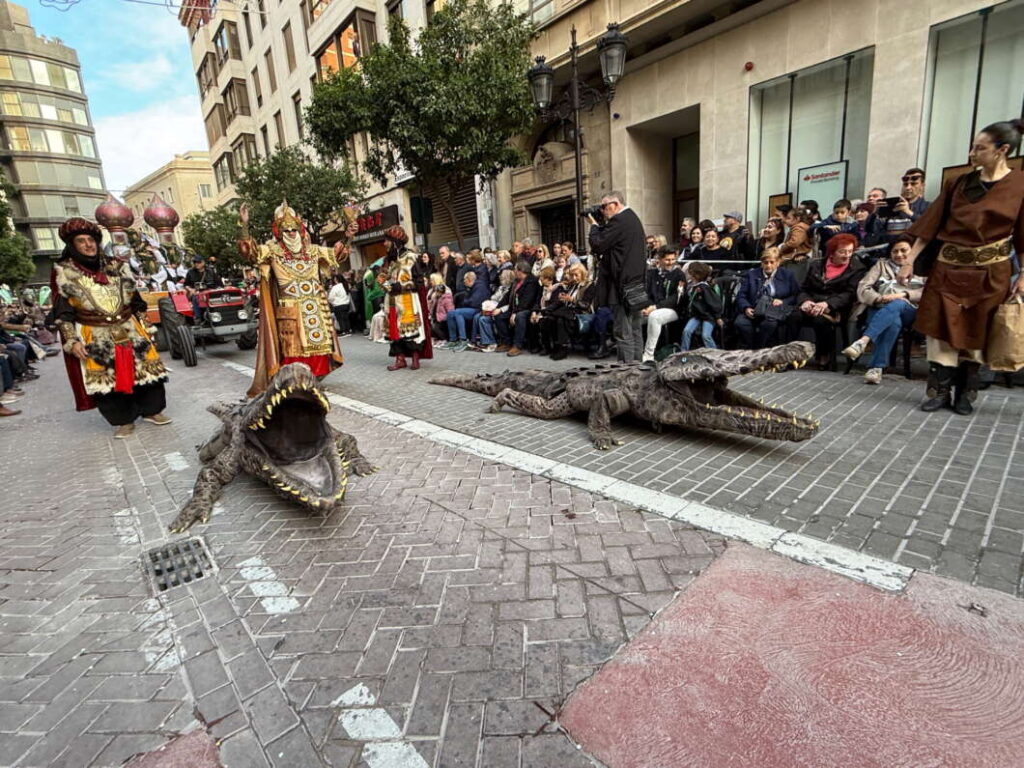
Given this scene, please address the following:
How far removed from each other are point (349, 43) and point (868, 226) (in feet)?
72.3

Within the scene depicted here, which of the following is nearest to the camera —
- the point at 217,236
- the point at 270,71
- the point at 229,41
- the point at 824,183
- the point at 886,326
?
the point at 886,326

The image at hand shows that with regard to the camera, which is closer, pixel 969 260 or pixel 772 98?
pixel 969 260

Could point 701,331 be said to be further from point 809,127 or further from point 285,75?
point 285,75

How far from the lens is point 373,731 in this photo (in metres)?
1.63

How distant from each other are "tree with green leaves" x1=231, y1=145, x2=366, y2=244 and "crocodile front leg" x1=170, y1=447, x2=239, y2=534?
14.2 metres

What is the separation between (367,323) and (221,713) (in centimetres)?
1324

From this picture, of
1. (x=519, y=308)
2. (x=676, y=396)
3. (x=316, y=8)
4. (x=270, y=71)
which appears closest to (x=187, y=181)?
(x=270, y=71)

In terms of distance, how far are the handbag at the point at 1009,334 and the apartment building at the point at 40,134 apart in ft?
219

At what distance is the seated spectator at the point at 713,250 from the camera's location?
8.16m

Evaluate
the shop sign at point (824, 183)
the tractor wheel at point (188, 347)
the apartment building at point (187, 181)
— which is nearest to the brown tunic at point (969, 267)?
the shop sign at point (824, 183)

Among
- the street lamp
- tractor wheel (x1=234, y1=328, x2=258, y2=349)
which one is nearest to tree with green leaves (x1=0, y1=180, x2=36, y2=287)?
tractor wheel (x1=234, y1=328, x2=258, y2=349)

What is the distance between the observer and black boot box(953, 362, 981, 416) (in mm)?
4277

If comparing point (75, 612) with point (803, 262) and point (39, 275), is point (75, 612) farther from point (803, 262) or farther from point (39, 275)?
point (39, 275)

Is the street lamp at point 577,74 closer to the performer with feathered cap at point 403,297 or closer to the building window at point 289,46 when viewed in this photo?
the performer with feathered cap at point 403,297
